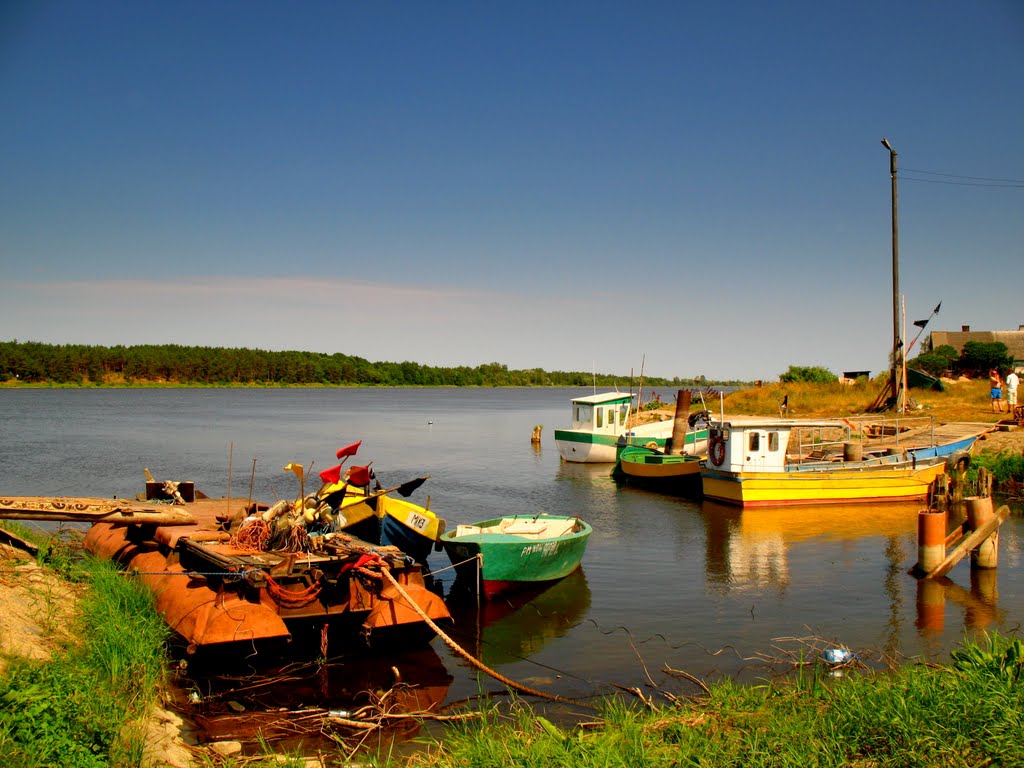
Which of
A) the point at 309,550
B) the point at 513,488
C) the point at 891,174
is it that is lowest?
the point at 513,488

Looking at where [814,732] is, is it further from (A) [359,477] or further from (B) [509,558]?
(A) [359,477]

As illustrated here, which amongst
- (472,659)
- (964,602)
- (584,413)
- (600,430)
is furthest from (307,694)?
(584,413)

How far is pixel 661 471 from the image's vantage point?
32188mm

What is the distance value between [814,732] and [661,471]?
82.9ft

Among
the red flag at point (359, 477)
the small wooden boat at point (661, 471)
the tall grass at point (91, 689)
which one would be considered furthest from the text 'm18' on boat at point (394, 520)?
the small wooden boat at point (661, 471)

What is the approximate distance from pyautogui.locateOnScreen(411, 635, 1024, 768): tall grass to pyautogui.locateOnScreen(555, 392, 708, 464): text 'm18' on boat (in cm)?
3276

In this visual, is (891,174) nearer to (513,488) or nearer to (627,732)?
(513,488)

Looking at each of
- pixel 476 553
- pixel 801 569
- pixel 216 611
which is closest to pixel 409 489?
pixel 476 553

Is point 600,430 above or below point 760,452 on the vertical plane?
below

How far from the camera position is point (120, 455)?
43656 mm

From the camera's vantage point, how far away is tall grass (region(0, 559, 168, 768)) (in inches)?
239

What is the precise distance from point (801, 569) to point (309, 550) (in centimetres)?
1200

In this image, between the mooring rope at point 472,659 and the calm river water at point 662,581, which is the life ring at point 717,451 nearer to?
the calm river water at point 662,581

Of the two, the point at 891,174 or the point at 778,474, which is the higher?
the point at 891,174
